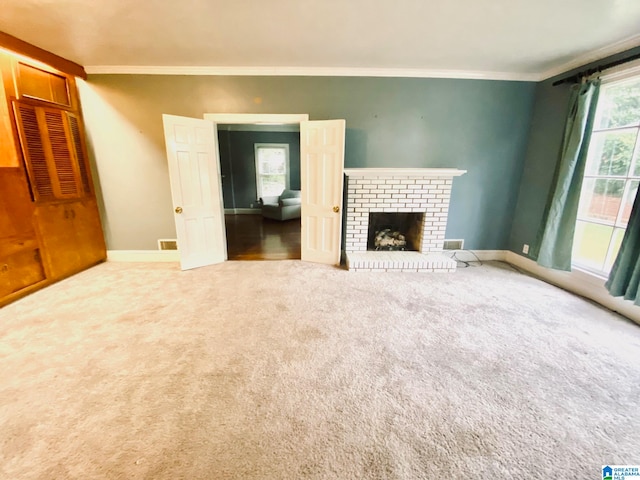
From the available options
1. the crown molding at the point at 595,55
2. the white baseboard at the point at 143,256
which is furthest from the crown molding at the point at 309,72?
the white baseboard at the point at 143,256

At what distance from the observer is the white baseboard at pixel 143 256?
3.80 metres

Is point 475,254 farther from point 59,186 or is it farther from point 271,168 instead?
Result: point 271,168

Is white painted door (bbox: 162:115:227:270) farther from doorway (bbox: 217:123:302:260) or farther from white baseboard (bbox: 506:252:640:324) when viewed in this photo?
white baseboard (bbox: 506:252:640:324)

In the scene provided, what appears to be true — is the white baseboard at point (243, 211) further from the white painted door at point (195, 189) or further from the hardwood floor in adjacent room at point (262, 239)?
the white painted door at point (195, 189)

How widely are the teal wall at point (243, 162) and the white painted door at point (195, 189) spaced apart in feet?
14.5

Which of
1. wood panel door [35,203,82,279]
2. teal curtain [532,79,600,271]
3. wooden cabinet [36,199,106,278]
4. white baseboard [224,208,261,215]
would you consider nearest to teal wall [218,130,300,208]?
white baseboard [224,208,261,215]

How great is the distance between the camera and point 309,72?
338 cm

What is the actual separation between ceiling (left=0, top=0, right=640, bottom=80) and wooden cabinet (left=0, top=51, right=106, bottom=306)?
48 cm

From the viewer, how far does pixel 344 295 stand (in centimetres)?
283

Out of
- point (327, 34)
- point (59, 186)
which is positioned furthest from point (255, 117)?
point (59, 186)

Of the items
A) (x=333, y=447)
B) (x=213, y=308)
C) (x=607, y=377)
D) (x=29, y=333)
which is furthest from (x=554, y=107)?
(x=29, y=333)

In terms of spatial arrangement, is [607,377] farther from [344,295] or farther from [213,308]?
[213,308]

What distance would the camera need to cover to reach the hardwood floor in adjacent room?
4.13m

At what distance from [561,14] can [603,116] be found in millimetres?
1398
